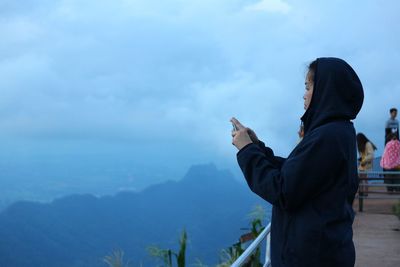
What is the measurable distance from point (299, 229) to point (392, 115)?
343 inches

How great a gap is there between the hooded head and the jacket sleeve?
0.11 m

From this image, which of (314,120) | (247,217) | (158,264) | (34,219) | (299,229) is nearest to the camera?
(299,229)

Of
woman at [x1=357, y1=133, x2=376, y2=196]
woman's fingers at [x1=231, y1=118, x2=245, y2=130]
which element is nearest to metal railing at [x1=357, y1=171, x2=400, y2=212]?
woman at [x1=357, y1=133, x2=376, y2=196]

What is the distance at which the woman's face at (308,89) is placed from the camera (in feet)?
5.24

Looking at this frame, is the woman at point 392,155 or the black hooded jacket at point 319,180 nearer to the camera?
the black hooded jacket at point 319,180

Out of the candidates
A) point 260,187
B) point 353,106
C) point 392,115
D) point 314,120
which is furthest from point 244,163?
point 392,115

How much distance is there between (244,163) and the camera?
1546mm

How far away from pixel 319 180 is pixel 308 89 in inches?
12.7

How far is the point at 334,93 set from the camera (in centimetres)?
152

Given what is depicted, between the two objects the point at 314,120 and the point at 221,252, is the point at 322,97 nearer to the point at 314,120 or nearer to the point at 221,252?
the point at 314,120

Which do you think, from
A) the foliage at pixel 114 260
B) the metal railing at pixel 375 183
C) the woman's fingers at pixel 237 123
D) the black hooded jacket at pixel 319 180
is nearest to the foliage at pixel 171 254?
the foliage at pixel 114 260

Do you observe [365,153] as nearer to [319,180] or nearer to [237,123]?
[237,123]

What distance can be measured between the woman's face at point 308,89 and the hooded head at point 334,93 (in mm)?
24

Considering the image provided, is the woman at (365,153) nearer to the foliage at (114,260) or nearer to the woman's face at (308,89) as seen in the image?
the foliage at (114,260)
